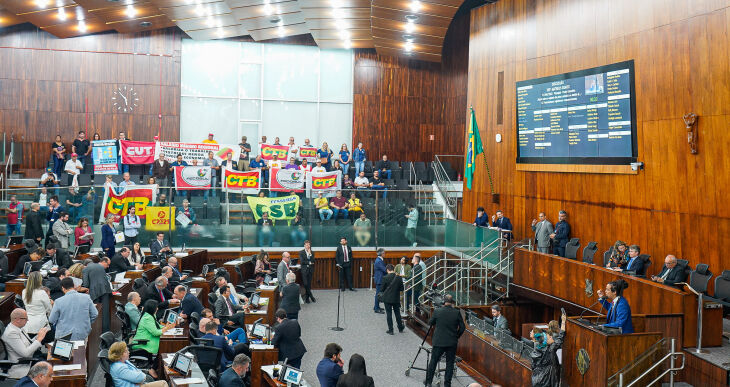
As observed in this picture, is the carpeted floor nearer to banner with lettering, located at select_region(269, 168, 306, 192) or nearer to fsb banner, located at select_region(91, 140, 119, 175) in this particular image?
banner with lettering, located at select_region(269, 168, 306, 192)

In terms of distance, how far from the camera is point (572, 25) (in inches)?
558

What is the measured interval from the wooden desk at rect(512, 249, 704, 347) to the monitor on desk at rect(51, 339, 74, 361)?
7.81 meters

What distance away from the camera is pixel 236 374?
23.6ft

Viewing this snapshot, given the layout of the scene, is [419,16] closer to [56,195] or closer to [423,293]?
[423,293]

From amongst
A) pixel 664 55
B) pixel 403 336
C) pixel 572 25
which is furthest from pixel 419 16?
pixel 403 336

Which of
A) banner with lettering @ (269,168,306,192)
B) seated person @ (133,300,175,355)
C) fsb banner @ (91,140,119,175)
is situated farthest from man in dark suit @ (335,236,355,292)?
seated person @ (133,300,175,355)

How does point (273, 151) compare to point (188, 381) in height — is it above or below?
above

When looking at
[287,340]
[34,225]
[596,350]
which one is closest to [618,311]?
[596,350]

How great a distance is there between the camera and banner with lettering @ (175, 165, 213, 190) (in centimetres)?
A: 1761

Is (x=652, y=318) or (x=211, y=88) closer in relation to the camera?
(x=652, y=318)

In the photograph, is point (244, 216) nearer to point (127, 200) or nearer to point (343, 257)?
point (343, 257)

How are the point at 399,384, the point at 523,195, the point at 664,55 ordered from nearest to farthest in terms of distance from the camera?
1. the point at 399,384
2. the point at 664,55
3. the point at 523,195

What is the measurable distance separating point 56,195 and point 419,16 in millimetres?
10487

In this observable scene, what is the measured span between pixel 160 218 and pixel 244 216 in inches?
82.8
